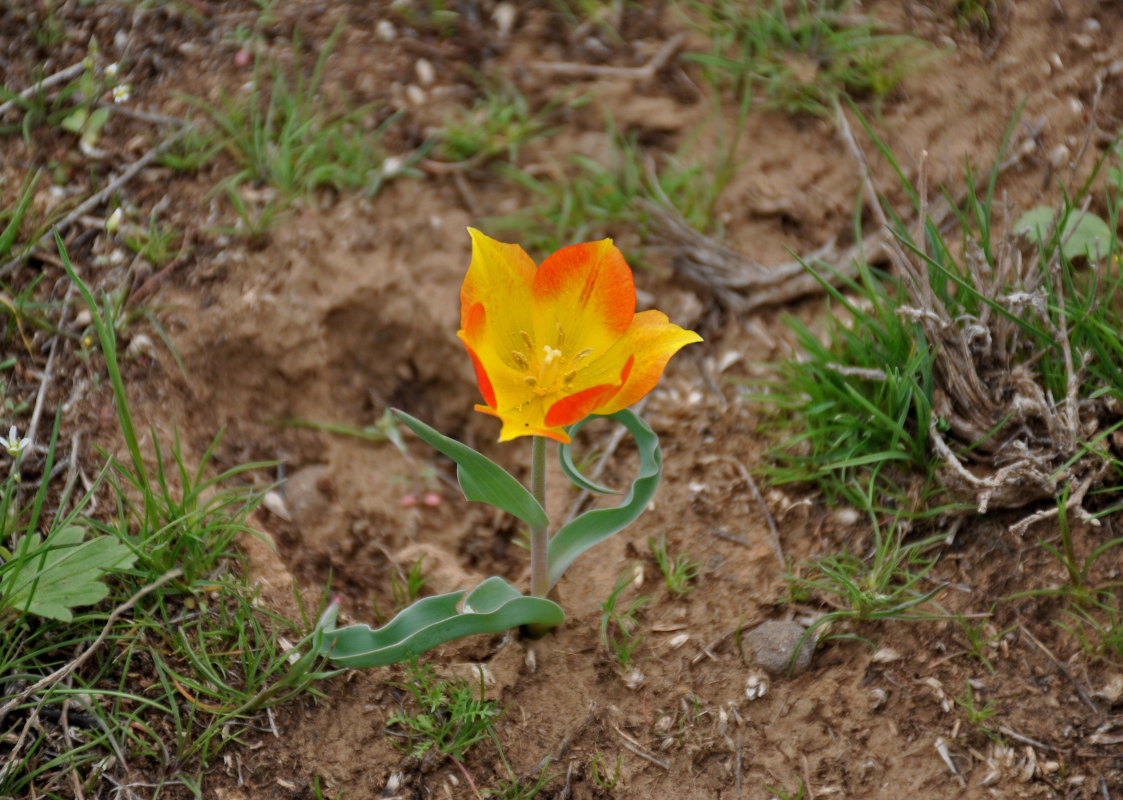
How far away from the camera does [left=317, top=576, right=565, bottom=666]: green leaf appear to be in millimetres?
1938

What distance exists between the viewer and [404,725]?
6.77ft

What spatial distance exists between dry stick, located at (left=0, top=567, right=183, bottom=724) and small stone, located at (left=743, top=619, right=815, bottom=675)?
1.34 m

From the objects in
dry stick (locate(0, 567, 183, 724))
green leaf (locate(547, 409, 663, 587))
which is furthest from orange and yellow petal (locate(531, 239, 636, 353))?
dry stick (locate(0, 567, 183, 724))

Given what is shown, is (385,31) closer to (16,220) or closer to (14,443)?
(16,220)

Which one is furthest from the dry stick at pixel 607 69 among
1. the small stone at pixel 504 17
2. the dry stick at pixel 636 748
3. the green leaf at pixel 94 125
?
the dry stick at pixel 636 748

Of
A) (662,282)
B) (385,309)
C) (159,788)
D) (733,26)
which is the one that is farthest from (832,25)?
(159,788)

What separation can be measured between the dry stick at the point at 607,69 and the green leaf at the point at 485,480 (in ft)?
6.36

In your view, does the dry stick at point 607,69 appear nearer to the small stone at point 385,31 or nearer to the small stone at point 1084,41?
the small stone at point 385,31

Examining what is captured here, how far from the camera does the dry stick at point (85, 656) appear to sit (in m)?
1.95

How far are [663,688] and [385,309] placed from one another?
4.66 feet

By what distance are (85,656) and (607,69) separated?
254 cm

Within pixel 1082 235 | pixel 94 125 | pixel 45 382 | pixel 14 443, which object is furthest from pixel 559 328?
pixel 94 125

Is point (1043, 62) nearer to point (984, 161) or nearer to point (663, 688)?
point (984, 161)

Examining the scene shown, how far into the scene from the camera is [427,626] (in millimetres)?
1908
